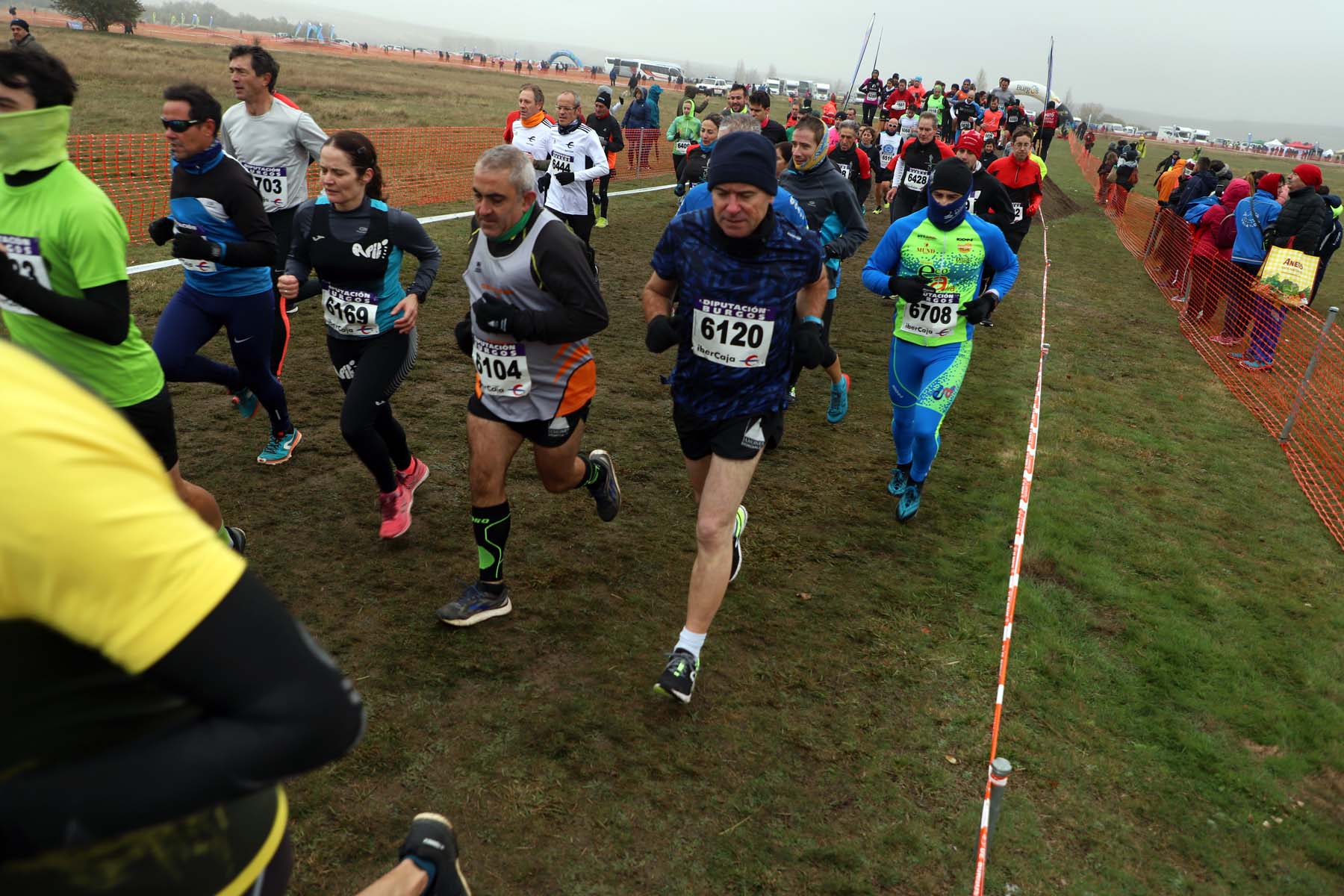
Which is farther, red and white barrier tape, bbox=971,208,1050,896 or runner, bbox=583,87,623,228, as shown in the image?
runner, bbox=583,87,623,228

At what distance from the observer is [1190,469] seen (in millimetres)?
7445

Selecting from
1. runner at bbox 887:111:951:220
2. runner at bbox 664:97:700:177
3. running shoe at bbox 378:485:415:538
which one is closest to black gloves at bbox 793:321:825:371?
running shoe at bbox 378:485:415:538

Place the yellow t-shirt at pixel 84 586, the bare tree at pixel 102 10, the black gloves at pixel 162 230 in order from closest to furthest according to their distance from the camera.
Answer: the yellow t-shirt at pixel 84 586 → the black gloves at pixel 162 230 → the bare tree at pixel 102 10

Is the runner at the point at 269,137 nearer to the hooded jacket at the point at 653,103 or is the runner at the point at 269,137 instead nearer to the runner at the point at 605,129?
the runner at the point at 605,129

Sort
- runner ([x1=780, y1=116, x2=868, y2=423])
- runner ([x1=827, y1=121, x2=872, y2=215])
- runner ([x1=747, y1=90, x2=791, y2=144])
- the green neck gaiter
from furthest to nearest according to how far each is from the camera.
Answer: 1. runner ([x1=827, y1=121, x2=872, y2=215])
2. runner ([x1=747, y1=90, x2=791, y2=144])
3. runner ([x1=780, y1=116, x2=868, y2=423])
4. the green neck gaiter

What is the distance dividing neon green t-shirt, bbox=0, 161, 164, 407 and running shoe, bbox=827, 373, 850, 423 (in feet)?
17.2

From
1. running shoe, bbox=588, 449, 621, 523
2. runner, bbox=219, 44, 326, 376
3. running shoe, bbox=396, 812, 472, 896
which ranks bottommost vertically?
running shoe, bbox=588, 449, 621, 523

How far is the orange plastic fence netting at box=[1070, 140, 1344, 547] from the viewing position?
26.2 feet

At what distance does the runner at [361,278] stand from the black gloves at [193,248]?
35cm

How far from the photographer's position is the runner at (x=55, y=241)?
3049mm

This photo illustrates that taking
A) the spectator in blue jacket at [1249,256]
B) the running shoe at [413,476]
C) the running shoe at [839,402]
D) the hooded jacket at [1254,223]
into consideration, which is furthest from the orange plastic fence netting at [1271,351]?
the running shoe at [413,476]

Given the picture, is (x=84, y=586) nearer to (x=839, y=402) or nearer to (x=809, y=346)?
(x=809, y=346)

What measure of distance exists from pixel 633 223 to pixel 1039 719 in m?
12.8

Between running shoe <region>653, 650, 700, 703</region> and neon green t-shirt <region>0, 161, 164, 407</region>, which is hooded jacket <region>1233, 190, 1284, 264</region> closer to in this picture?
running shoe <region>653, 650, 700, 703</region>
